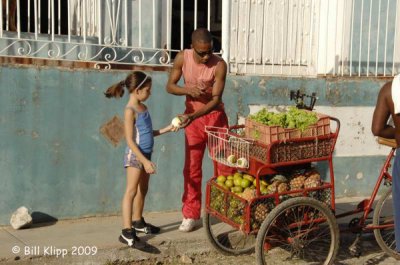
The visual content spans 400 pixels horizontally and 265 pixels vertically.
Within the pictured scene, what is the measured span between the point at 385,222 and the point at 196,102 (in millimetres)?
2018

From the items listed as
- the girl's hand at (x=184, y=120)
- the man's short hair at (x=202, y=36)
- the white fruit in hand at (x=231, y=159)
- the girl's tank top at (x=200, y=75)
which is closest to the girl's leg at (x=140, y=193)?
the girl's hand at (x=184, y=120)

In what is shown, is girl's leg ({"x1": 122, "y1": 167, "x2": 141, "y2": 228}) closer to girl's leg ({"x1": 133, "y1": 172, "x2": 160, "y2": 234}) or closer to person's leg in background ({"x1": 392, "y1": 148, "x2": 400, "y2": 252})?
girl's leg ({"x1": 133, "y1": 172, "x2": 160, "y2": 234})

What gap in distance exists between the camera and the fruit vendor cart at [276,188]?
4564mm

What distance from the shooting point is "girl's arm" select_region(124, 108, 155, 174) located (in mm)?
4824

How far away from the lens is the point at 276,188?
4688 millimetres

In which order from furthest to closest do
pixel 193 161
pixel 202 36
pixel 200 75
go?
1. pixel 193 161
2. pixel 200 75
3. pixel 202 36

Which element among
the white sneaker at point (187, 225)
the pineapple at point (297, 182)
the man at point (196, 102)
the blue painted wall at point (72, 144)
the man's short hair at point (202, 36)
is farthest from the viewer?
the blue painted wall at point (72, 144)

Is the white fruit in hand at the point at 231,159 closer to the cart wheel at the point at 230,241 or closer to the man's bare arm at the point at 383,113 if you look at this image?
the cart wheel at the point at 230,241

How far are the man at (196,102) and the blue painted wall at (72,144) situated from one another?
2.87 ft

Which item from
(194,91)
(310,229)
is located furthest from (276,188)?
(194,91)

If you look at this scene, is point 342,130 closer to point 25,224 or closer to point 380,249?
point 380,249

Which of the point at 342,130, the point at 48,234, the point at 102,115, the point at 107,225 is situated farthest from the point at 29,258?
the point at 342,130

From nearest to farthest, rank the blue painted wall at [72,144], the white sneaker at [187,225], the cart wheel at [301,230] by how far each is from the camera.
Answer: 1. the cart wheel at [301,230]
2. the white sneaker at [187,225]
3. the blue painted wall at [72,144]

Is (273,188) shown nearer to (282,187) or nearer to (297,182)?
(282,187)
